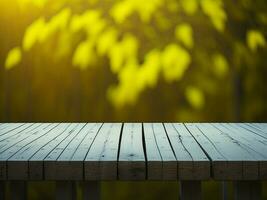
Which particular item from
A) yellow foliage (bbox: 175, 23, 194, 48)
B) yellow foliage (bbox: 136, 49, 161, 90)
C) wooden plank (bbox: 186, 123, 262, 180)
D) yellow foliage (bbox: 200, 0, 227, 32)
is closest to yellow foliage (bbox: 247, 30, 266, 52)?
yellow foliage (bbox: 200, 0, 227, 32)

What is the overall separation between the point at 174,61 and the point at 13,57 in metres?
1.35

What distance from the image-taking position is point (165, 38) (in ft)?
13.3

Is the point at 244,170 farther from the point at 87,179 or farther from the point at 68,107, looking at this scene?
the point at 68,107

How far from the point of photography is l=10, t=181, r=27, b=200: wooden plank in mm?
2387

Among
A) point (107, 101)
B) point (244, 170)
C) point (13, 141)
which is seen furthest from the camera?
point (107, 101)

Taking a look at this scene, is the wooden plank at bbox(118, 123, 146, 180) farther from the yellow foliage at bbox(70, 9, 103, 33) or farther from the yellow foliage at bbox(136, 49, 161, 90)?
the yellow foliage at bbox(70, 9, 103, 33)

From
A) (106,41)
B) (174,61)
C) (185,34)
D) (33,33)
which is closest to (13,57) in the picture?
(33,33)

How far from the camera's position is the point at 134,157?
2.10 meters

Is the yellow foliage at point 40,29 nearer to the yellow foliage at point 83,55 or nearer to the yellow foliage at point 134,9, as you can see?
the yellow foliage at point 83,55

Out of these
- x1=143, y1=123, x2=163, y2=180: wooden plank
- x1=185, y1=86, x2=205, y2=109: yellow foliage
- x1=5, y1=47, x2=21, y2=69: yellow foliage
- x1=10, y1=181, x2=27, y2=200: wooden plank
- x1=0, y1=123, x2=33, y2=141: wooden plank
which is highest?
x1=5, y1=47, x2=21, y2=69: yellow foliage

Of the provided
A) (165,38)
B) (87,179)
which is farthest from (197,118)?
(87,179)

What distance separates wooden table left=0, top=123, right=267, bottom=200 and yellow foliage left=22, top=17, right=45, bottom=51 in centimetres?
153

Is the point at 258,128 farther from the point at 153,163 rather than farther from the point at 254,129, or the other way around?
the point at 153,163

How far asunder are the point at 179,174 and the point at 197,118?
6.75ft
